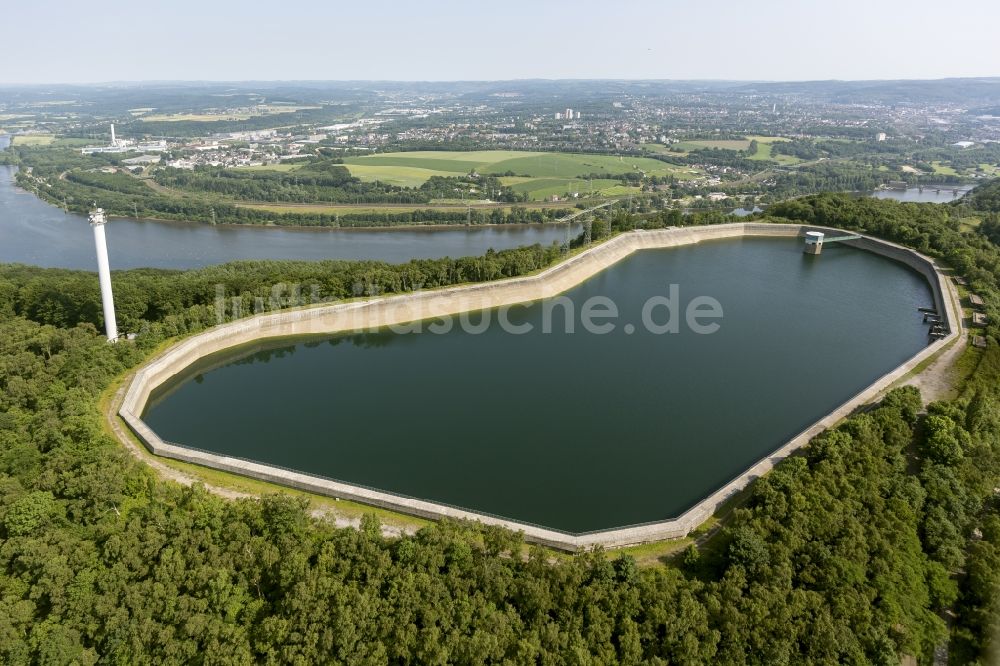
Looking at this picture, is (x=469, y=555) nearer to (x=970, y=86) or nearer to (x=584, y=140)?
(x=584, y=140)

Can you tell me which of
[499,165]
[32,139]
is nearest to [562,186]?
[499,165]

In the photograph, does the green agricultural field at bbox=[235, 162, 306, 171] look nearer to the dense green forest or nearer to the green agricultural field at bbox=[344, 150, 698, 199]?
the green agricultural field at bbox=[344, 150, 698, 199]

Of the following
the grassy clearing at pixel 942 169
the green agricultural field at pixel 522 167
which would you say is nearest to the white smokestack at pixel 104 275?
the green agricultural field at pixel 522 167

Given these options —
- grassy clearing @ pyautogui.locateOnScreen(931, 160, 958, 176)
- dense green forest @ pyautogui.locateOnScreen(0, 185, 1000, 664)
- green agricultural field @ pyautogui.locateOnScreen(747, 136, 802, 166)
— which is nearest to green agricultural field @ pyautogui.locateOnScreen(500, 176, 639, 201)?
green agricultural field @ pyautogui.locateOnScreen(747, 136, 802, 166)

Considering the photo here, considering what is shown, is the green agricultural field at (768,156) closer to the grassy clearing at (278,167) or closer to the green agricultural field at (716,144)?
the green agricultural field at (716,144)

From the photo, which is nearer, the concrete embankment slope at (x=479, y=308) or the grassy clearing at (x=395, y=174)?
the concrete embankment slope at (x=479, y=308)

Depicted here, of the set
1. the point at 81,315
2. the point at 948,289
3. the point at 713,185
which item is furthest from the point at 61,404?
the point at 713,185

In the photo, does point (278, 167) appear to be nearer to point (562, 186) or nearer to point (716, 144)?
point (562, 186)
